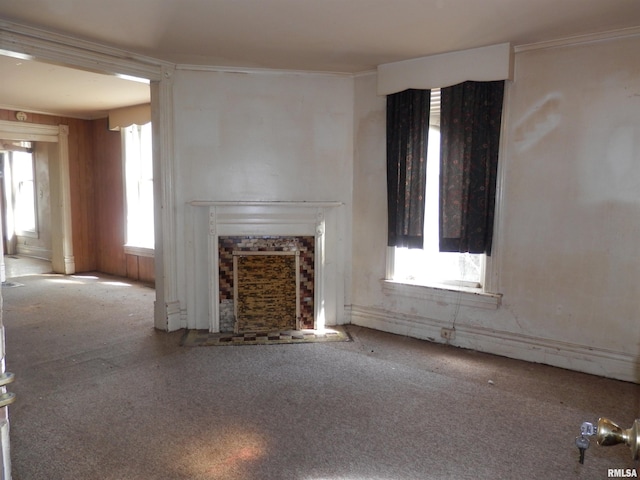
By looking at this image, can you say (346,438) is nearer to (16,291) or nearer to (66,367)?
(66,367)

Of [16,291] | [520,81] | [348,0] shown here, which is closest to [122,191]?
[16,291]

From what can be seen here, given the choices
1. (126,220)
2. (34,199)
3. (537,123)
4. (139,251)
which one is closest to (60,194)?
(126,220)

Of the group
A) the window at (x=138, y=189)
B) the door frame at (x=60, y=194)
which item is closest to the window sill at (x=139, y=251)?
the window at (x=138, y=189)

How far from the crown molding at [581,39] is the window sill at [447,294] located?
6.38 ft

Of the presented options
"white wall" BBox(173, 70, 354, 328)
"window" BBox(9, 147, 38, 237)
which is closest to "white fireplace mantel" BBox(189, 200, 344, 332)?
"white wall" BBox(173, 70, 354, 328)

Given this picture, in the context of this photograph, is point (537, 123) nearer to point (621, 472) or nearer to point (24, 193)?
point (621, 472)

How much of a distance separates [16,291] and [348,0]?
18.5 feet

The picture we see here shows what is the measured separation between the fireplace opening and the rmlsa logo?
2.71m

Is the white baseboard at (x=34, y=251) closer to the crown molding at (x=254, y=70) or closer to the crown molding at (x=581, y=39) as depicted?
the crown molding at (x=254, y=70)

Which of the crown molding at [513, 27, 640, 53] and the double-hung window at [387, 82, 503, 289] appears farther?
the double-hung window at [387, 82, 503, 289]

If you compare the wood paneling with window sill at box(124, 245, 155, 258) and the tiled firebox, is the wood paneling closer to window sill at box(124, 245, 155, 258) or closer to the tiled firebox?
window sill at box(124, 245, 155, 258)

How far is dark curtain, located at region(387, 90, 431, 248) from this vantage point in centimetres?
393

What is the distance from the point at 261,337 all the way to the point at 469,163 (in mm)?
→ 2365

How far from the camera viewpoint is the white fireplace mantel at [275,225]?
4.21m
